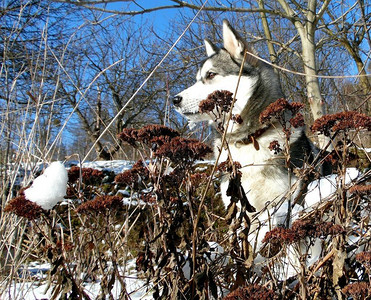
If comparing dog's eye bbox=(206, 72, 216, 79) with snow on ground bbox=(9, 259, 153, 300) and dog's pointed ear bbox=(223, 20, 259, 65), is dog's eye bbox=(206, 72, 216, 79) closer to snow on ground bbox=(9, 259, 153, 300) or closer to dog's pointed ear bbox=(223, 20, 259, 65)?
dog's pointed ear bbox=(223, 20, 259, 65)

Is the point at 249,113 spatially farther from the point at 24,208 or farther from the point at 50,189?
the point at 24,208

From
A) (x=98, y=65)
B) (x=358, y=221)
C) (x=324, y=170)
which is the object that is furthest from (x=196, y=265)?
(x=98, y=65)

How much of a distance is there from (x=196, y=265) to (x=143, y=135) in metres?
0.51

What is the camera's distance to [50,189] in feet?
4.11

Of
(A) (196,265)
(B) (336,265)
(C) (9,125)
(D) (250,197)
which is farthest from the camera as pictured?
(D) (250,197)

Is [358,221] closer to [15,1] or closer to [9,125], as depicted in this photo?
[9,125]

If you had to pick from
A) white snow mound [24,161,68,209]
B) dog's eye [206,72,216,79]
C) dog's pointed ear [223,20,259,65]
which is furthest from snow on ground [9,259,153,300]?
dog's pointed ear [223,20,259,65]

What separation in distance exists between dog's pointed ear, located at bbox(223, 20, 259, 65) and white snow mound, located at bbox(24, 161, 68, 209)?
2.42 metres

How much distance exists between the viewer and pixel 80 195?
1.38 m

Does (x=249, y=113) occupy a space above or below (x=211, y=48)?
below

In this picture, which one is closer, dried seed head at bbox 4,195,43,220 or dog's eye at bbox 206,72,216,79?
dried seed head at bbox 4,195,43,220

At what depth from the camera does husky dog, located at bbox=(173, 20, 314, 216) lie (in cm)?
262

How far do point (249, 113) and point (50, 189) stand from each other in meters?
2.17

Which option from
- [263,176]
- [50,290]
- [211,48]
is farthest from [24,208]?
[211,48]
